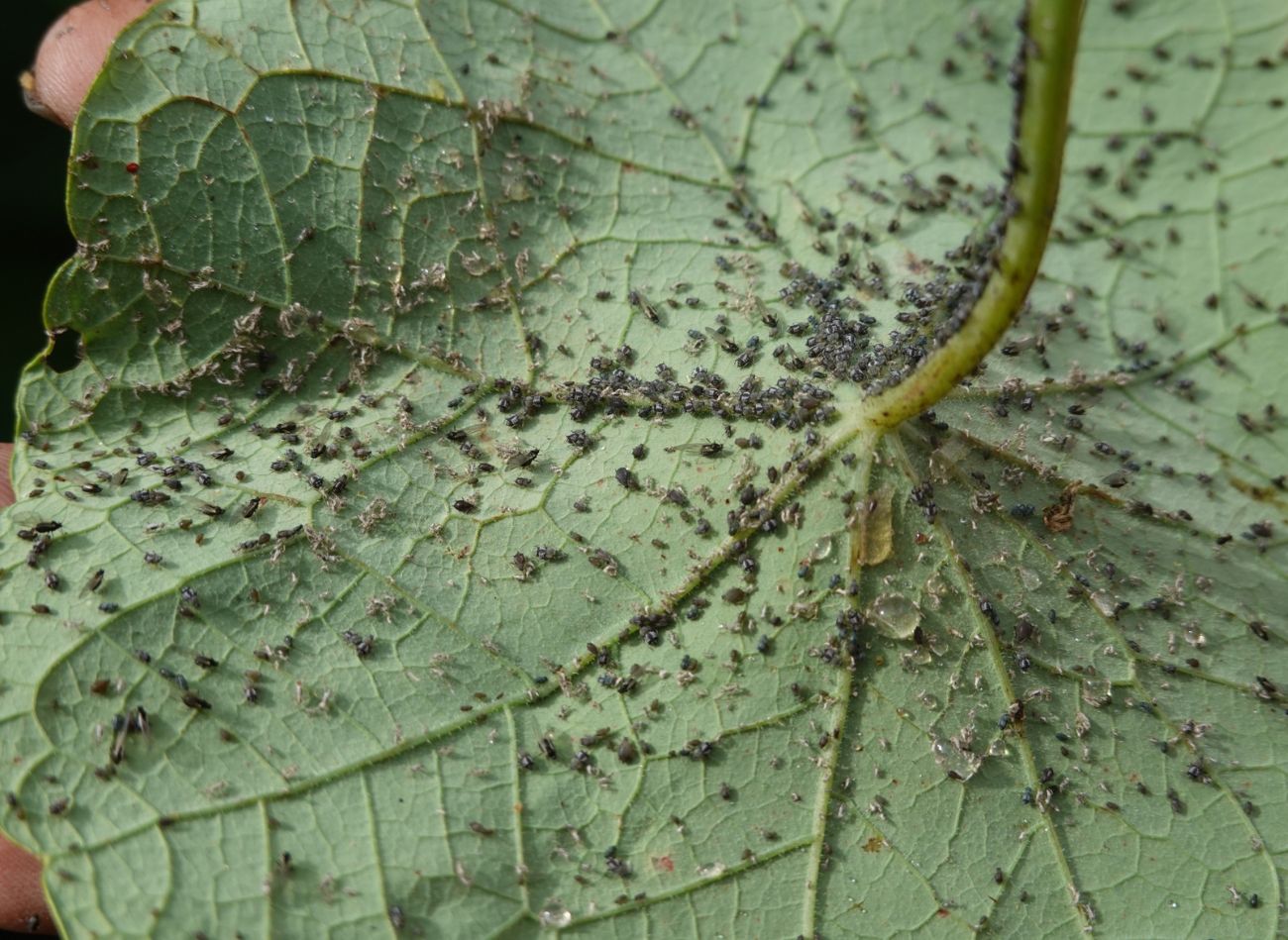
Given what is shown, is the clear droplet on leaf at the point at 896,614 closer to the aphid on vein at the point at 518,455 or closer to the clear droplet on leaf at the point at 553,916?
the aphid on vein at the point at 518,455

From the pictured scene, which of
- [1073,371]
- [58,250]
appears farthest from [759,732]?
[58,250]

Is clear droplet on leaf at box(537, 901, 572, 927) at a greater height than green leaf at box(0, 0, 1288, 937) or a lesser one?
lesser

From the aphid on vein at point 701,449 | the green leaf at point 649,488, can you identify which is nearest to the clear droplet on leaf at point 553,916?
the green leaf at point 649,488

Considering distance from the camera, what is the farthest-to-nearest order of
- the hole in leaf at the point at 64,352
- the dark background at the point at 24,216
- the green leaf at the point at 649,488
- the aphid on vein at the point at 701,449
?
the dark background at the point at 24,216 < the hole in leaf at the point at 64,352 < the aphid on vein at the point at 701,449 < the green leaf at the point at 649,488

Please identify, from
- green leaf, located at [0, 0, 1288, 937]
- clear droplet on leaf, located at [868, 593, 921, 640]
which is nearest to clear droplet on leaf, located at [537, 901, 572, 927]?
green leaf, located at [0, 0, 1288, 937]

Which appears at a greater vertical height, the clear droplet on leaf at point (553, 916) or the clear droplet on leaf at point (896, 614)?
the clear droplet on leaf at point (896, 614)

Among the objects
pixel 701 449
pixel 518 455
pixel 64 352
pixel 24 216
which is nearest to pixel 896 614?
pixel 701 449

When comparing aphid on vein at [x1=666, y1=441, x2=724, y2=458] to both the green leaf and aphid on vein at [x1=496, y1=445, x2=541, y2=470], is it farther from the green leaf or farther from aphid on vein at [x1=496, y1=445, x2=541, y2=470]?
aphid on vein at [x1=496, y1=445, x2=541, y2=470]
